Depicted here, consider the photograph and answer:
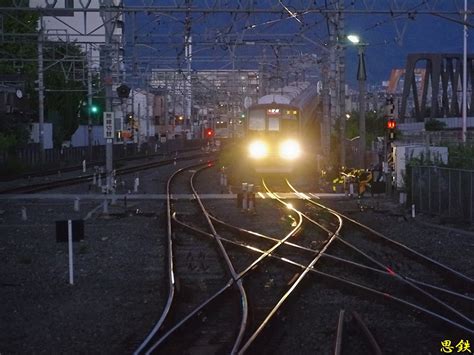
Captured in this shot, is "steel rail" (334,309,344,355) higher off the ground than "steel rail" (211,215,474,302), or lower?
higher

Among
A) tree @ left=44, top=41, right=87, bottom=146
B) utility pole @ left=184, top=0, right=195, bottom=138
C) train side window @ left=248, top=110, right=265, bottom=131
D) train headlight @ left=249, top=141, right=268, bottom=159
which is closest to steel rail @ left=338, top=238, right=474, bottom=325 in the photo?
utility pole @ left=184, top=0, right=195, bottom=138

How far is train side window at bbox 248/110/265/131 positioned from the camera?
42156 millimetres

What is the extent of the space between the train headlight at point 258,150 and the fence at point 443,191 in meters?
16.1

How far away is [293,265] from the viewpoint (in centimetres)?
1498

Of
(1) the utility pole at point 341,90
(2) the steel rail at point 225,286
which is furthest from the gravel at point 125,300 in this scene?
(1) the utility pole at point 341,90

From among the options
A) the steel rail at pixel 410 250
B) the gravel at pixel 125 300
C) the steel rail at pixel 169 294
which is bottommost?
the gravel at pixel 125 300

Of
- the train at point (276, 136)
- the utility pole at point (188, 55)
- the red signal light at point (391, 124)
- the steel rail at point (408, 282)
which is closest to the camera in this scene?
the steel rail at point (408, 282)

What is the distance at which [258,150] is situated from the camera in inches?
1655

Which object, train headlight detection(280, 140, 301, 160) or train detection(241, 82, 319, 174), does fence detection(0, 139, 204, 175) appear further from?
train headlight detection(280, 140, 301, 160)

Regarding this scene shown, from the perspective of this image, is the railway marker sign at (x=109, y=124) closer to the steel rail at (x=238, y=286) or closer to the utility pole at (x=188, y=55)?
the steel rail at (x=238, y=286)

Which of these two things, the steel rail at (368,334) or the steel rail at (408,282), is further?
the steel rail at (408,282)

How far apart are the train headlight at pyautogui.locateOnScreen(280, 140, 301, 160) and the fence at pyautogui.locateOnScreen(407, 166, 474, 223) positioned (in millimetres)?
15787

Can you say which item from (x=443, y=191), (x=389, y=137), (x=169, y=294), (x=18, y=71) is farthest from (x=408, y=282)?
(x=18, y=71)

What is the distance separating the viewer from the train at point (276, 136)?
41594mm
